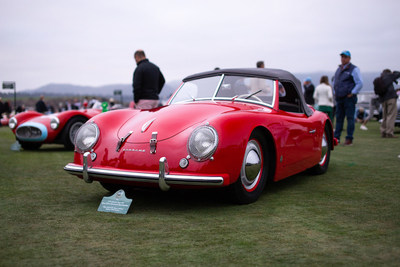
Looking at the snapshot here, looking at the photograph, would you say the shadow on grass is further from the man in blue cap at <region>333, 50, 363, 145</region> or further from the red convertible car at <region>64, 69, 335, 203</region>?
the man in blue cap at <region>333, 50, 363, 145</region>

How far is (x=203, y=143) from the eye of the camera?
10.5 ft

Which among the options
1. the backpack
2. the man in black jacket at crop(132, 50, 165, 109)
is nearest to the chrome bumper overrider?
the man in black jacket at crop(132, 50, 165, 109)

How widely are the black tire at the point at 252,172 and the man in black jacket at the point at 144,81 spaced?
3.67m

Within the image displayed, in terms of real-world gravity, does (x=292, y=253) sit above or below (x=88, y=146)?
below

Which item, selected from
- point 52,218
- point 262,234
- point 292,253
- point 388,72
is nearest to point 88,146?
point 52,218

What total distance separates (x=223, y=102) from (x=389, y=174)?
7.37 feet

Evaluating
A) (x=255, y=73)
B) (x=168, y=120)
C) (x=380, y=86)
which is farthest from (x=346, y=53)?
(x=168, y=120)

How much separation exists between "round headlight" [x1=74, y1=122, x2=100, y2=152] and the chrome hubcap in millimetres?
1300

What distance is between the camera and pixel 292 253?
2318mm

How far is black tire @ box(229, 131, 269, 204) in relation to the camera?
11.3 ft

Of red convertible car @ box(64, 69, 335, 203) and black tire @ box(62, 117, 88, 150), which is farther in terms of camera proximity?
black tire @ box(62, 117, 88, 150)

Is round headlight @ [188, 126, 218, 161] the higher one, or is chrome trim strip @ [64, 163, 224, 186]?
round headlight @ [188, 126, 218, 161]

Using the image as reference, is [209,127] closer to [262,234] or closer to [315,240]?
[262,234]

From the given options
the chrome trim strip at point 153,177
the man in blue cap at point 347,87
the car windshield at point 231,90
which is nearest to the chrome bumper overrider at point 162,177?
the chrome trim strip at point 153,177
